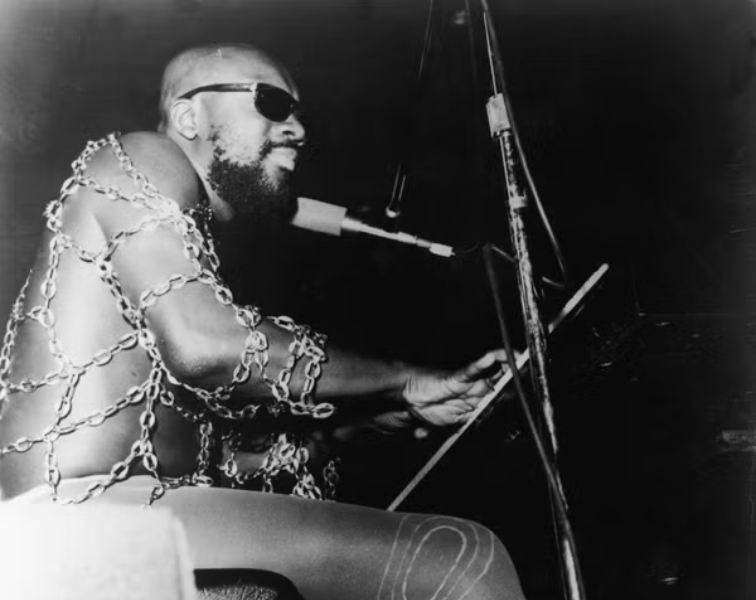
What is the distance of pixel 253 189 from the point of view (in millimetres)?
1956

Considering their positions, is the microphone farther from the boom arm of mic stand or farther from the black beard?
the boom arm of mic stand

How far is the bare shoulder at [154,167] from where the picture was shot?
185 cm

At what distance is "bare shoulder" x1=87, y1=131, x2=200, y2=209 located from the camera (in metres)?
1.85

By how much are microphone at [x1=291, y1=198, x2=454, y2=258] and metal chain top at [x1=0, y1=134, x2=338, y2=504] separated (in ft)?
0.94

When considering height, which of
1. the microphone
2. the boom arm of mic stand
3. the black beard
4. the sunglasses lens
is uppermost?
the sunglasses lens

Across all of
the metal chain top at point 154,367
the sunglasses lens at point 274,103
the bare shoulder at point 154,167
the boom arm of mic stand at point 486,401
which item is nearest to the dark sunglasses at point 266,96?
the sunglasses lens at point 274,103

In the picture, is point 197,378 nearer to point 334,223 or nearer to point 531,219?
point 334,223

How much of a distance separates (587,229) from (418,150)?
22.4 inches

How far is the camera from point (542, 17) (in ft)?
6.73

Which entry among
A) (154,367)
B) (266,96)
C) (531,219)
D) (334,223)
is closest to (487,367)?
(531,219)

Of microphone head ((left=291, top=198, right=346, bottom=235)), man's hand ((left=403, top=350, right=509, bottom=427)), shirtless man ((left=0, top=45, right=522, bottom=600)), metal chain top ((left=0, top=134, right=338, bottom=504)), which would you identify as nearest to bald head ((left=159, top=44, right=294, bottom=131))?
shirtless man ((left=0, top=45, right=522, bottom=600))

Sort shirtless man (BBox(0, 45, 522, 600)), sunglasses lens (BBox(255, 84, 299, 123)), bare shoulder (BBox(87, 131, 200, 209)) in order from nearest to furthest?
1. shirtless man (BBox(0, 45, 522, 600))
2. bare shoulder (BBox(87, 131, 200, 209))
3. sunglasses lens (BBox(255, 84, 299, 123))

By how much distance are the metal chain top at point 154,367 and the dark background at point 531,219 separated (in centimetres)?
9

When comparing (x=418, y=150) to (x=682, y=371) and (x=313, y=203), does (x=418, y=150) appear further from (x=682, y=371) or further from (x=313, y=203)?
(x=682, y=371)
